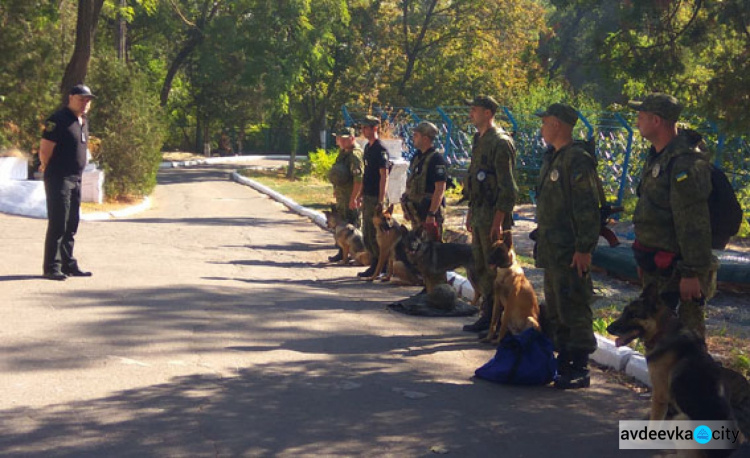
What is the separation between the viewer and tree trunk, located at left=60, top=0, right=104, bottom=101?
62.2 ft

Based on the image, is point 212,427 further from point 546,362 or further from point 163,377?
point 546,362

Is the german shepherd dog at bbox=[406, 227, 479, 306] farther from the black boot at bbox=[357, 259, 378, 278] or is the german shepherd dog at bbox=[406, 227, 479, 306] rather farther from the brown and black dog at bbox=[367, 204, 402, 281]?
the black boot at bbox=[357, 259, 378, 278]

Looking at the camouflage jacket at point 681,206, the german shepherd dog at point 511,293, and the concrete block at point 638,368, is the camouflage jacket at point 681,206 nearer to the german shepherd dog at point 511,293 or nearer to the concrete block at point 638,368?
the concrete block at point 638,368

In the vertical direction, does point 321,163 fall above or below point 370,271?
above

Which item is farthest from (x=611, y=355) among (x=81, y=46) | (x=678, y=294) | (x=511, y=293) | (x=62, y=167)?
(x=81, y=46)

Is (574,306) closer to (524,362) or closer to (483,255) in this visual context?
(524,362)

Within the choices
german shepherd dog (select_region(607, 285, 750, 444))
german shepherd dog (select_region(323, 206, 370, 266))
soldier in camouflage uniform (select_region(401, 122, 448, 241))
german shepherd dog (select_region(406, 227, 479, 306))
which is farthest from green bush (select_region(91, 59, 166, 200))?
german shepherd dog (select_region(607, 285, 750, 444))

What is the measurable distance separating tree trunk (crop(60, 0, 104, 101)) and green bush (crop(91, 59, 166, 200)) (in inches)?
71.9

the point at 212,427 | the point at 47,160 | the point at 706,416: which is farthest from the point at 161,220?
the point at 706,416

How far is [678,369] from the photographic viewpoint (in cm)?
434

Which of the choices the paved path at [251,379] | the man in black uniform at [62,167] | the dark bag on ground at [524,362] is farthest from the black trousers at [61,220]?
the dark bag on ground at [524,362]

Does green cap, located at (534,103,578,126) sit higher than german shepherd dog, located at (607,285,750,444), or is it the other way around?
green cap, located at (534,103,578,126)

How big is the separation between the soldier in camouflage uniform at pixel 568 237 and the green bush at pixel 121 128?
16620mm

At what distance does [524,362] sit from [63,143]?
565cm
